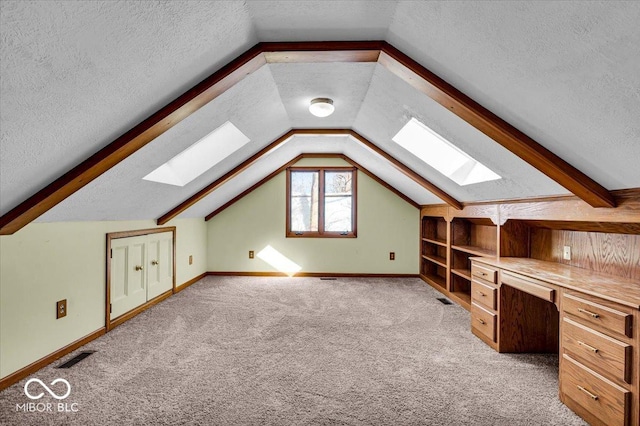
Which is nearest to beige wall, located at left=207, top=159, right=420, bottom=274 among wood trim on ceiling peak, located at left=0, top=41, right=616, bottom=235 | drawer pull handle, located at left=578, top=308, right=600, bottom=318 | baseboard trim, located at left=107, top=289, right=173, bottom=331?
baseboard trim, located at left=107, top=289, right=173, bottom=331

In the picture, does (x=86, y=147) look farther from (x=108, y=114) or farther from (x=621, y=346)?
(x=621, y=346)

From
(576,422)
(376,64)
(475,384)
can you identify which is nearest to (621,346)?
(576,422)

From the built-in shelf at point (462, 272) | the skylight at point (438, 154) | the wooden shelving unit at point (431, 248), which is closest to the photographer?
the skylight at point (438, 154)

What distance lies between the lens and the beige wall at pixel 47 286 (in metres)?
2.08

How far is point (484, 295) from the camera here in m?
2.79

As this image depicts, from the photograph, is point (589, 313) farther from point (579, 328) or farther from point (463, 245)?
point (463, 245)

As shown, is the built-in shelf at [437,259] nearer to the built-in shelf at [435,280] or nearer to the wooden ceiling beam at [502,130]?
the built-in shelf at [435,280]

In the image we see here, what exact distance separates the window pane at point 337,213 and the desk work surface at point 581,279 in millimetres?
2882

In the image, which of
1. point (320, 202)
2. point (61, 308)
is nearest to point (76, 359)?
point (61, 308)

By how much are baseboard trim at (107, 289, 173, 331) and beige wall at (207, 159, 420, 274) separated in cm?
147

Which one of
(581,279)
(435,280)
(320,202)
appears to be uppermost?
(320,202)

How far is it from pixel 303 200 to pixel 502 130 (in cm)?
386

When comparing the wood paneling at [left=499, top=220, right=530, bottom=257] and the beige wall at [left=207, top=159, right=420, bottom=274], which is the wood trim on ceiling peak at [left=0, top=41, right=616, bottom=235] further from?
the beige wall at [left=207, top=159, right=420, bottom=274]

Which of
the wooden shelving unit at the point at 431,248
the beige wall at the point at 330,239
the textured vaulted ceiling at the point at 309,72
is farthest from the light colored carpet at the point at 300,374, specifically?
the beige wall at the point at 330,239
